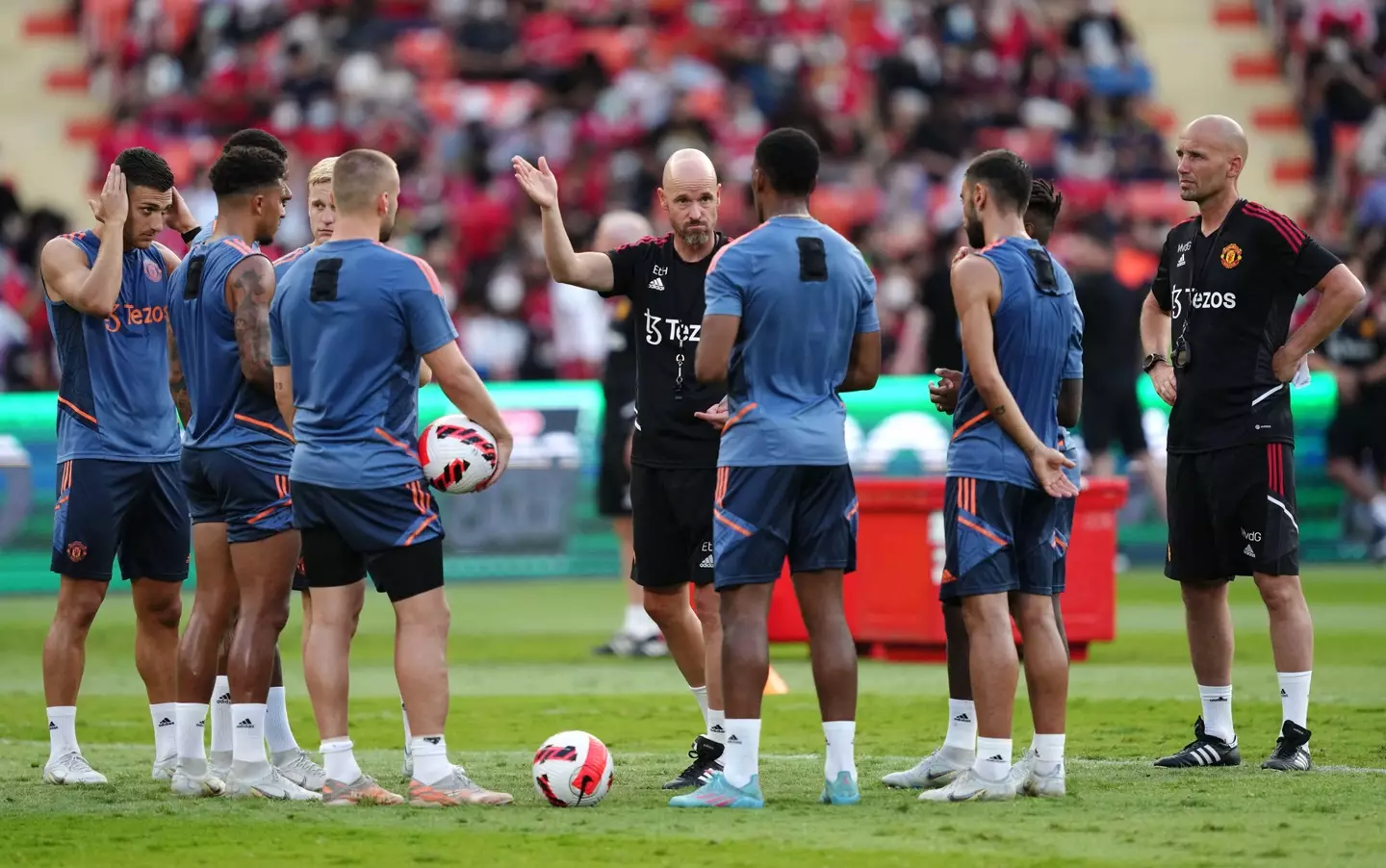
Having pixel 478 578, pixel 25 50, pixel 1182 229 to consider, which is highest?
pixel 25 50

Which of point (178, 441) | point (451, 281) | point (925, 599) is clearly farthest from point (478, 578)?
point (178, 441)

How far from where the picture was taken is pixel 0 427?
58.6 feet

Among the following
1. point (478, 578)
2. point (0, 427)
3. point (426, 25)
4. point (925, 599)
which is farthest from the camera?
point (426, 25)

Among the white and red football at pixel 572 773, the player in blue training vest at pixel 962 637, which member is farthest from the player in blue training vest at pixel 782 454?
Answer: the player in blue training vest at pixel 962 637

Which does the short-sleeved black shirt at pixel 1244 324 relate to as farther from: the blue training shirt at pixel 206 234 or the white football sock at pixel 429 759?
the blue training shirt at pixel 206 234

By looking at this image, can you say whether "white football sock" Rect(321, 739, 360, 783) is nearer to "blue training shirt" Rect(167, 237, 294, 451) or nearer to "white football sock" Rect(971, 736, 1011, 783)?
"blue training shirt" Rect(167, 237, 294, 451)

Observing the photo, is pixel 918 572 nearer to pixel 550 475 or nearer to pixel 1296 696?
pixel 1296 696

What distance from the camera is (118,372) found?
28.2 ft

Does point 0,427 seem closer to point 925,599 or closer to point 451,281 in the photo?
point 451,281

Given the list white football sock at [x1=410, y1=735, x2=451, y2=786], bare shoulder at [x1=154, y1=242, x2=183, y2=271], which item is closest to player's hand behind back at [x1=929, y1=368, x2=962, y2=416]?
white football sock at [x1=410, y1=735, x2=451, y2=786]

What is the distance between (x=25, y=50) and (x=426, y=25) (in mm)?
6010

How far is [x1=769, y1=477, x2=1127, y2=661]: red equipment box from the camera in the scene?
13000 mm

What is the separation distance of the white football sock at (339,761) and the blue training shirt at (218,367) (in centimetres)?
128

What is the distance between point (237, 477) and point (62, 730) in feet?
4.86
